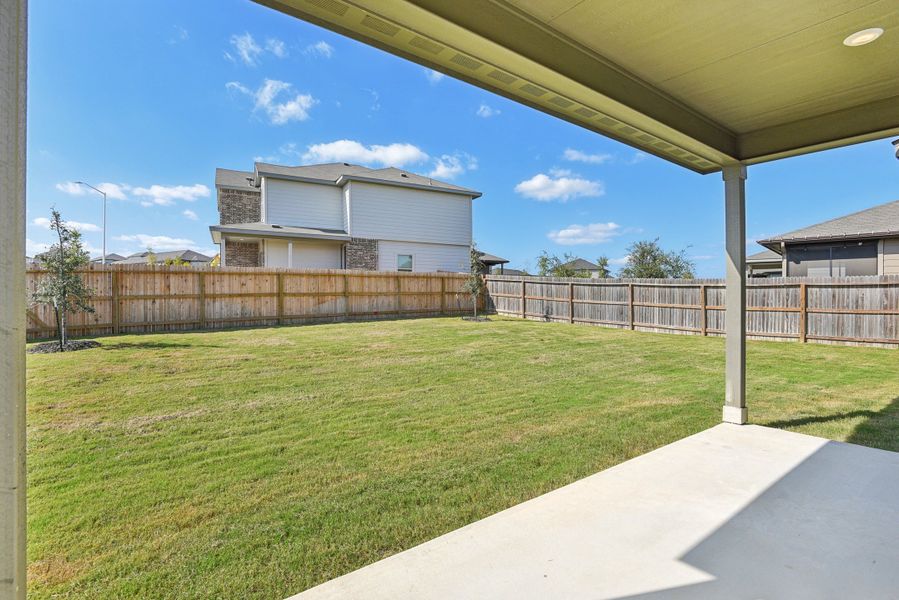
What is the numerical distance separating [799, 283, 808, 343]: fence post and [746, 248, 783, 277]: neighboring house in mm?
10955

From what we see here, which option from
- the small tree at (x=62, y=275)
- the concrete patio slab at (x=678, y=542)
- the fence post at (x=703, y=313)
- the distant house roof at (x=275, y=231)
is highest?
the distant house roof at (x=275, y=231)

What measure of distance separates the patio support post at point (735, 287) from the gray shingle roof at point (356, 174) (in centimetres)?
1641

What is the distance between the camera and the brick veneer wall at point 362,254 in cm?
1864

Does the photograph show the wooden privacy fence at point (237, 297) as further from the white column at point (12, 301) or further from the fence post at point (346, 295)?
the white column at point (12, 301)

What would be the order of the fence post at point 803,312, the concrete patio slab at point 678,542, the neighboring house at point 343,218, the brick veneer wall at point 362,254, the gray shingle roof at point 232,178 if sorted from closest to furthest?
the concrete patio slab at point 678,542 < the fence post at point 803,312 < the neighboring house at point 343,218 < the brick veneer wall at point 362,254 < the gray shingle roof at point 232,178

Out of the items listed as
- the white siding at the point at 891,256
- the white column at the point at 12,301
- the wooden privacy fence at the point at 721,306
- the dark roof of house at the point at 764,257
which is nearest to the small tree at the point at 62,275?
the white column at the point at 12,301

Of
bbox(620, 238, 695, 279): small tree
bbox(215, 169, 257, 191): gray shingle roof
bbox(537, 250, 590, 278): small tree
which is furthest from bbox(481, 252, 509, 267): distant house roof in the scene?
bbox(215, 169, 257, 191): gray shingle roof

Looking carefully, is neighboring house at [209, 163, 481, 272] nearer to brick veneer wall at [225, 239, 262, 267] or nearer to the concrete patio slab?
brick veneer wall at [225, 239, 262, 267]

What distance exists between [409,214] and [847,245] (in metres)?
15.9

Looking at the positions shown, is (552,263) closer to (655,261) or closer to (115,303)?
(655,261)

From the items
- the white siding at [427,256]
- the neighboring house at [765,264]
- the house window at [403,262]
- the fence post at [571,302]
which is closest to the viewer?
the fence post at [571,302]

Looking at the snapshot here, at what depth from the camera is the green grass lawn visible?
2299 millimetres

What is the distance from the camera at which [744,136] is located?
4.16m

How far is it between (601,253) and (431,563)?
2801cm
